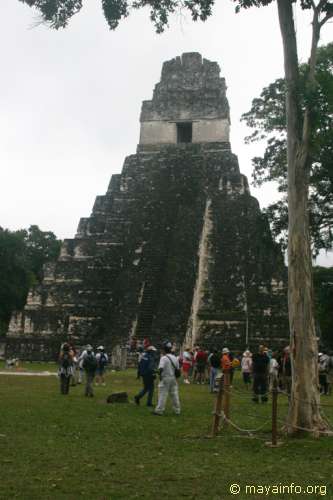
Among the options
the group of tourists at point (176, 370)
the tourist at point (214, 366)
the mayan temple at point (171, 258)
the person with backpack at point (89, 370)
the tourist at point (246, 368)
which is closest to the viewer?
the group of tourists at point (176, 370)

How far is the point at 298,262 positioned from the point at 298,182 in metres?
1.26

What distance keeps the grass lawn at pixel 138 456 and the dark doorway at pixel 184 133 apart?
20.8 metres

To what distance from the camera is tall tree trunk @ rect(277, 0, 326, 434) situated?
816cm

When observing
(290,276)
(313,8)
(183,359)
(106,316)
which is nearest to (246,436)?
(290,276)

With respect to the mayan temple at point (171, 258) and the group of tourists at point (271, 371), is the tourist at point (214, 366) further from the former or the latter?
the mayan temple at point (171, 258)

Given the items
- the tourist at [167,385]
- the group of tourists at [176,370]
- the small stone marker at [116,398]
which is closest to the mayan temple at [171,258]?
the group of tourists at [176,370]

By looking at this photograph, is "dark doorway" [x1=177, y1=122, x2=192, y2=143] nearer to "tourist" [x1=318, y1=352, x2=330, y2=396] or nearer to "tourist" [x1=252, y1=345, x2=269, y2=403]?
"tourist" [x1=318, y1=352, x2=330, y2=396]

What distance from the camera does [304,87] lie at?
8.75 m

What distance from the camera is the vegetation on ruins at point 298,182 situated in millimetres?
8227

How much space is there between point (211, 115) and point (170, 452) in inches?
947

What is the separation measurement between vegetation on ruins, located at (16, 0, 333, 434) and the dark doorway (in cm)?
1980

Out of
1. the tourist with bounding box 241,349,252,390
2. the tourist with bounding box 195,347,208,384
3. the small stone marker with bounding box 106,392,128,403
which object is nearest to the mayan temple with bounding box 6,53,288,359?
the tourist with bounding box 195,347,208,384

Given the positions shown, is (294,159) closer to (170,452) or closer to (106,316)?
(170,452)

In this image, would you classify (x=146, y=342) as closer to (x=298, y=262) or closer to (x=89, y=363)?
(x=89, y=363)
